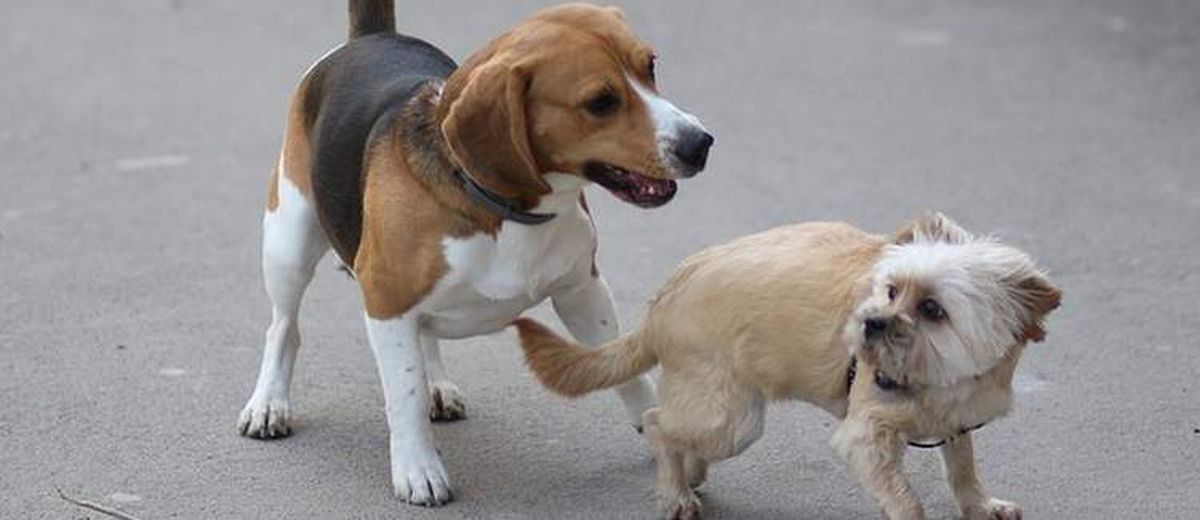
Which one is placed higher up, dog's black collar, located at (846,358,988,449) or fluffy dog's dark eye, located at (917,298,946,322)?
fluffy dog's dark eye, located at (917,298,946,322)

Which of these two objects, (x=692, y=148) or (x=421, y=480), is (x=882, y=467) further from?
(x=421, y=480)

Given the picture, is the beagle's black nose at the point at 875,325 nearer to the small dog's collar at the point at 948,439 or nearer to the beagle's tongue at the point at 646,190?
the small dog's collar at the point at 948,439

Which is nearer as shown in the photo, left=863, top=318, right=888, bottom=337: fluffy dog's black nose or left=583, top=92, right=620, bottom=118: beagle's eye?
left=863, top=318, right=888, bottom=337: fluffy dog's black nose

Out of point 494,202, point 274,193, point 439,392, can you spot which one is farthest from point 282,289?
point 494,202

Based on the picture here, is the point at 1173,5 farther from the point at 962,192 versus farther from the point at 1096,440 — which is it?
the point at 1096,440

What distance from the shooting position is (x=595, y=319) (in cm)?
607

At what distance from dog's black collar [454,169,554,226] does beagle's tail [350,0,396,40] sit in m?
1.19

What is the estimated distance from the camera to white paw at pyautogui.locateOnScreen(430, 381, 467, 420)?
6465 mm

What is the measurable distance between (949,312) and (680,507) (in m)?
1.01

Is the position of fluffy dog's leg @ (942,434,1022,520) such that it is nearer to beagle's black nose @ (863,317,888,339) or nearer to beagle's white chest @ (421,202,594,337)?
beagle's black nose @ (863,317,888,339)

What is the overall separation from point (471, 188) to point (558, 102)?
1.15ft

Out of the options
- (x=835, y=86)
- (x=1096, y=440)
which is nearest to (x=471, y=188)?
(x=1096, y=440)

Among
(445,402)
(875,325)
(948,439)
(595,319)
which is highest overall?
(875,325)

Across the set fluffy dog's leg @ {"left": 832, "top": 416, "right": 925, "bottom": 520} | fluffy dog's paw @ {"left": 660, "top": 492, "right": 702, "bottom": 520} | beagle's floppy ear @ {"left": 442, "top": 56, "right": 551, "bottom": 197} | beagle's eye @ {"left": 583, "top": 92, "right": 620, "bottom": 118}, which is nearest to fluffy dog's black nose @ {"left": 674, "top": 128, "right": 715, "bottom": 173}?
beagle's eye @ {"left": 583, "top": 92, "right": 620, "bottom": 118}
